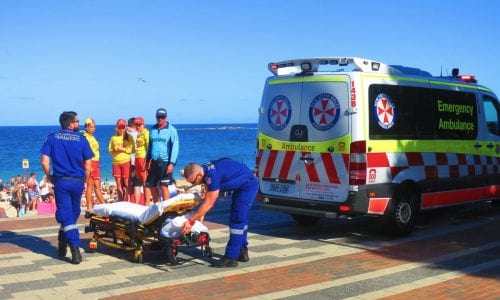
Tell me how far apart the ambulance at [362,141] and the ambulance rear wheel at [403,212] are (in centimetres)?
1

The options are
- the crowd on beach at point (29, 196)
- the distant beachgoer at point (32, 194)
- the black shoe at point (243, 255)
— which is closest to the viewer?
the black shoe at point (243, 255)

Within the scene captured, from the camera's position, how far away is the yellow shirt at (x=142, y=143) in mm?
10023

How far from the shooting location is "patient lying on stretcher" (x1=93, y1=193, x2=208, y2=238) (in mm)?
6449

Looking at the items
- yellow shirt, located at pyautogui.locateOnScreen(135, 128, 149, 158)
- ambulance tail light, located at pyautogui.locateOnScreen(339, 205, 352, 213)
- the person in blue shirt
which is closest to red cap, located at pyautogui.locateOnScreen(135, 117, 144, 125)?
yellow shirt, located at pyautogui.locateOnScreen(135, 128, 149, 158)

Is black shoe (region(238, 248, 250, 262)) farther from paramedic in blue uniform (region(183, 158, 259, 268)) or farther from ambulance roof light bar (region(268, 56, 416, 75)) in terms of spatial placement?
ambulance roof light bar (region(268, 56, 416, 75))

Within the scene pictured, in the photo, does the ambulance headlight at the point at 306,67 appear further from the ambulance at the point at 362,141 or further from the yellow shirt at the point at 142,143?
the yellow shirt at the point at 142,143

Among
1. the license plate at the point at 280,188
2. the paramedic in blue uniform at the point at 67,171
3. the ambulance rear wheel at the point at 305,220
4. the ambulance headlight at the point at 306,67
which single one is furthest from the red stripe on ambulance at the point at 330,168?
the paramedic in blue uniform at the point at 67,171

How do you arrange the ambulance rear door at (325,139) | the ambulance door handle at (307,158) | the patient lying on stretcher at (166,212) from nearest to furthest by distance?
the patient lying on stretcher at (166,212), the ambulance rear door at (325,139), the ambulance door handle at (307,158)

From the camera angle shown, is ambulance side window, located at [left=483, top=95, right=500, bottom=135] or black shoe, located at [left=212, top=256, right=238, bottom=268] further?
ambulance side window, located at [left=483, top=95, right=500, bottom=135]

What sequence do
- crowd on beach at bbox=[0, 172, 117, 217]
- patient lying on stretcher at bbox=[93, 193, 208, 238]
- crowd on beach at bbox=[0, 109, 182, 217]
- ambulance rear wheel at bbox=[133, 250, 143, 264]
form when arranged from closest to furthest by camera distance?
patient lying on stretcher at bbox=[93, 193, 208, 238] < ambulance rear wheel at bbox=[133, 250, 143, 264] < crowd on beach at bbox=[0, 109, 182, 217] < crowd on beach at bbox=[0, 172, 117, 217]

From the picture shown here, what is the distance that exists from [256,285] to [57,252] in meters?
2.97

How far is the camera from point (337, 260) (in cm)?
712

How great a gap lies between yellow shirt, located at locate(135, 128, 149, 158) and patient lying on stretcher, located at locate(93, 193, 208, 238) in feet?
9.87

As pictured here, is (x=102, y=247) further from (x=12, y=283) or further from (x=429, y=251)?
(x=429, y=251)
